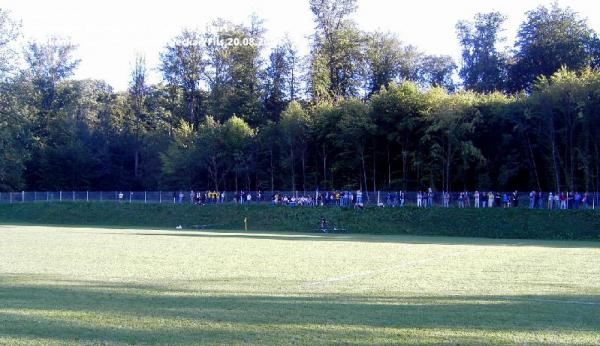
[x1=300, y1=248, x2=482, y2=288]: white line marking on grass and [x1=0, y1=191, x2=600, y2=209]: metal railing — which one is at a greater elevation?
→ [x1=0, y1=191, x2=600, y2=209]: metal railing

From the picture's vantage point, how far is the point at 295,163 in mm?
72000

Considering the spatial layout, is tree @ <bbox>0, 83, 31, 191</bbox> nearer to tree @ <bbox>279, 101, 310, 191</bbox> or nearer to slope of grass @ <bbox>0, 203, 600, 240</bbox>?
slope of grass @ <bbox>0, 203, 600, 240</bbox>

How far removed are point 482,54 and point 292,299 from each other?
75570mm

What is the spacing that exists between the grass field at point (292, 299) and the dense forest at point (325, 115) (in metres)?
35.9

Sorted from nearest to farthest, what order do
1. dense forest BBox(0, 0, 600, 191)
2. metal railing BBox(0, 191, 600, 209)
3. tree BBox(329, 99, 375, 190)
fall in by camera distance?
metal railing BBox(0, 191, 600, 209)
dense forest BBox(0, 0, 600, 191)
tree BBox(329, 99, 375, 190)

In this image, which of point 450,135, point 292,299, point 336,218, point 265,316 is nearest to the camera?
point 265,316

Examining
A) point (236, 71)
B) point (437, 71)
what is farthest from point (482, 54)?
point (236, 71)

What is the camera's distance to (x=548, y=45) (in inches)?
2955

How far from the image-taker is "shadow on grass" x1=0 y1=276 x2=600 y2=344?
10.5 meters

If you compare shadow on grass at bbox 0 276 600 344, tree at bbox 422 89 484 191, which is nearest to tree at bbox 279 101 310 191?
tree at bbox 422 89 484 191

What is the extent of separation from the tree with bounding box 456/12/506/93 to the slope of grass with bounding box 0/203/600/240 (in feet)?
117

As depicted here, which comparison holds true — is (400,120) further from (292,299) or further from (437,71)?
(292,299)

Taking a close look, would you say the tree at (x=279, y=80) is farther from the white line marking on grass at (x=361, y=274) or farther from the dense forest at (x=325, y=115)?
the white line marking on grass at (x=361, y=274)

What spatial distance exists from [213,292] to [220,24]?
75.5 m
